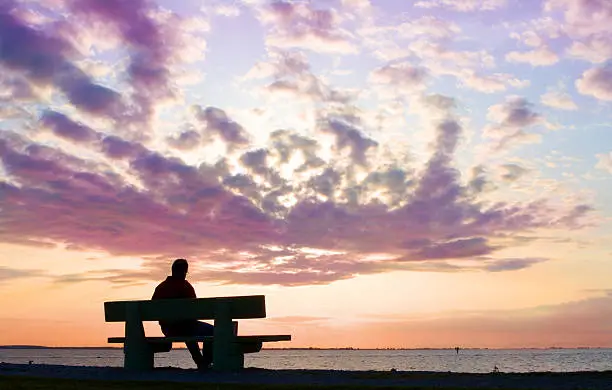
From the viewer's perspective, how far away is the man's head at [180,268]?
15.8 meters

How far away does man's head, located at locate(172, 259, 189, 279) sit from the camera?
1581cm

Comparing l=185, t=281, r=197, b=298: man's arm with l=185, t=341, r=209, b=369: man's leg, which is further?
l=185, t=281, r=197, b=298: man's arm

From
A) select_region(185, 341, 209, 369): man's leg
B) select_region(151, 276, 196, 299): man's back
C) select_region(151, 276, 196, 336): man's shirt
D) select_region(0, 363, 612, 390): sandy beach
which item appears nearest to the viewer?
select_region(0, 363, 612, 390): sandy beach

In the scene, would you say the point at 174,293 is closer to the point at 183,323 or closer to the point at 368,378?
the point at 183,323

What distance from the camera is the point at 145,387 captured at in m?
11.2

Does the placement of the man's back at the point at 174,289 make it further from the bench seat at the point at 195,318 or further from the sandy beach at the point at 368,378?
the sandy beach at the point at 368,378

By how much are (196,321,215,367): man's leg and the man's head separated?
3.60 ft

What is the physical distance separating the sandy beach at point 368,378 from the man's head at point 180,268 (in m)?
2.19

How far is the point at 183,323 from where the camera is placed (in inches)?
610

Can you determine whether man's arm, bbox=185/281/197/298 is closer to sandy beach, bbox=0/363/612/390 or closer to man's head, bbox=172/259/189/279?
man's head, bbox=172/259/189/279

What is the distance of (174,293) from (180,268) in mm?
537

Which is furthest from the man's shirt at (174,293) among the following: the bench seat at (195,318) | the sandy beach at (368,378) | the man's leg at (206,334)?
the sandy beach at (368,378)

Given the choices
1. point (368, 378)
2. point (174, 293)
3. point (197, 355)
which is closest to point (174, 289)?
point (174, 293)

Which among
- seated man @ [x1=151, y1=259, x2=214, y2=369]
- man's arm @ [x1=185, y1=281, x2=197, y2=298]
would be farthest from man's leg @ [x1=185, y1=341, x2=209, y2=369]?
man's arm @ [x1=185, y1=281, x2=197, y2=298]
